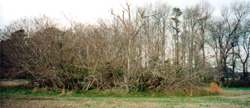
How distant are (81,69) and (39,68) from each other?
347cm

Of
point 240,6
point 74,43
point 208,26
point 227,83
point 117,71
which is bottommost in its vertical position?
point 227,83

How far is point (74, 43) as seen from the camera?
17672mm

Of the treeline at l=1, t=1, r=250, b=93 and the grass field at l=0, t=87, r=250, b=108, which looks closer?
the grass field at l=0, t=87, r=250, b=108

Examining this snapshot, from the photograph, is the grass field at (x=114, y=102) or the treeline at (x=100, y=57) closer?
the grass field at (x=114, y=102)

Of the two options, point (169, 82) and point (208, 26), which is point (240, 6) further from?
point (169, 82)

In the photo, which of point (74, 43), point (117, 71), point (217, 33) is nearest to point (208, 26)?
point (217, 33)

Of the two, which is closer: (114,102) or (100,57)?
(114,102)

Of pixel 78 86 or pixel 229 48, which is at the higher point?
pixel 229 48

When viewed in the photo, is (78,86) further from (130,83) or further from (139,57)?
(139,57)

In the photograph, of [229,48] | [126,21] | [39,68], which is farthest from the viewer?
[229,48]

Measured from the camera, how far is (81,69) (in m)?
18.0

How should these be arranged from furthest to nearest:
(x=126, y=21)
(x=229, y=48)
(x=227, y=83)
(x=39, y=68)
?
(x=229, y=48), (x=227, y=83), (x=126, y=21), (x=39, y=68)

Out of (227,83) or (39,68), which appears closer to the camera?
(39,68)

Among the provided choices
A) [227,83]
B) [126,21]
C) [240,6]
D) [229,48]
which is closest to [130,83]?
[126,21]
